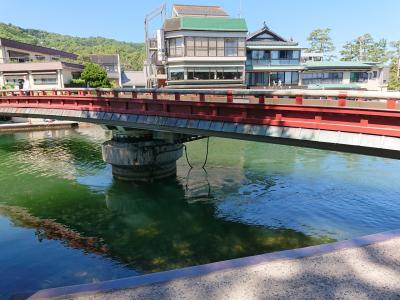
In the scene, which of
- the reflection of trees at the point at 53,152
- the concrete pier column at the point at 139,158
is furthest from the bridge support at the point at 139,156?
the reflection of trees at the point at 53,152

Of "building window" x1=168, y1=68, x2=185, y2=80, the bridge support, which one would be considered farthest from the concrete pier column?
"building window" x1=168, y1=68, x2=185, y2=80

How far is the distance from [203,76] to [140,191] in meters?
20.7

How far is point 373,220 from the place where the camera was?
1380 centimetres

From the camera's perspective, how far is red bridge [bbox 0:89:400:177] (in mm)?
9852

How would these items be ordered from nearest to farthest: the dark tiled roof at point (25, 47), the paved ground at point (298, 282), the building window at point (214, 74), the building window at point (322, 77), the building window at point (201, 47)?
the paved ground at point (298, 282)
the building window at point (201, 47)
the building window at point (214, 74)
the building window at point (322, 77)
the dark tiled roof at point (25, 47)

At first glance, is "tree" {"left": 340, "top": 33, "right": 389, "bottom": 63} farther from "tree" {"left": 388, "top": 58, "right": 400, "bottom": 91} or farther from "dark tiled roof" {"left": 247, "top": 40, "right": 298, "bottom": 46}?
"dark tiled roof" {"left": 247, "top": 40, "right": 298, "bottom": 46}

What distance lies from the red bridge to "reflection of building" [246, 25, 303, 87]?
2450cm

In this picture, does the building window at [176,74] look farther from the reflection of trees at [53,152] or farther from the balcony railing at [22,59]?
the balcony railing at [22,59]

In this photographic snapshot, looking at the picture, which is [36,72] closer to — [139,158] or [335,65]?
[139,158]

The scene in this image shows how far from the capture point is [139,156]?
19.3m

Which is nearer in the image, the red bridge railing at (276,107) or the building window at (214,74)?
the red bridge railing at (276,107)

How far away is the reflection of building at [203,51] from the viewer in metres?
35.0

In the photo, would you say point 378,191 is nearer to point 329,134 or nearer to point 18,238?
point 329,134

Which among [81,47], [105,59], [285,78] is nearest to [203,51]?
[285,78]
